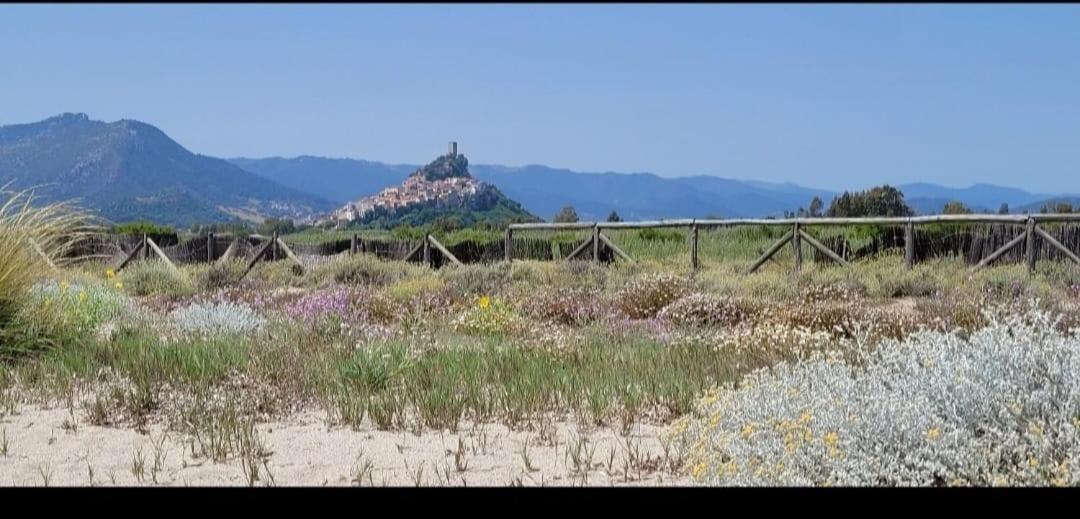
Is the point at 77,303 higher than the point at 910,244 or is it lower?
lower

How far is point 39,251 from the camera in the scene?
956 cm

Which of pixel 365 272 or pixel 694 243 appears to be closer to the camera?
pixel 365 272

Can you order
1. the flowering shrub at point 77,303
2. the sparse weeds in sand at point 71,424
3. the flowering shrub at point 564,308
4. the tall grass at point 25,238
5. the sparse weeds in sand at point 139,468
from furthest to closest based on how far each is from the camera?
the flowering shrub at point 564,308, the flowering shrub at point 77,303, the tall grass at point 25,238, the sparse weeds in sand at point 71,424, the sparse weeds in sand at point 139,468

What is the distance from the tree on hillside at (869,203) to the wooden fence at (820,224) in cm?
394

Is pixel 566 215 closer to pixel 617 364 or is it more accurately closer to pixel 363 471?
pixel 617 364

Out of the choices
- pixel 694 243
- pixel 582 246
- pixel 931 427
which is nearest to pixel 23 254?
pixel 931 427

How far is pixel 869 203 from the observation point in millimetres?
26125

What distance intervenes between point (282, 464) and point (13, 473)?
1.31m

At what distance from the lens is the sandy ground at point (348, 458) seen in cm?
481

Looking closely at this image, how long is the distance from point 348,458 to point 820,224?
16579 millimetres

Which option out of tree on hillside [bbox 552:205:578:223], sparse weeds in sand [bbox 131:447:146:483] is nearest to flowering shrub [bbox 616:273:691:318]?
→ sparse weeds in sand [bbox 131:447:146:483]

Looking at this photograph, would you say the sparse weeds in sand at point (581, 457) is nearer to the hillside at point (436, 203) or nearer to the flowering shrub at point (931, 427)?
the flowering shrub at point (931, 427)

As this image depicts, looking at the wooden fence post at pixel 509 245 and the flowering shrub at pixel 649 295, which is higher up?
the wooden fence post at pixel 509 245

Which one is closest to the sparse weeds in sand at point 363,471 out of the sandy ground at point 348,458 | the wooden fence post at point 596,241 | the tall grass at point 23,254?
the sandy ground at point 348,458
